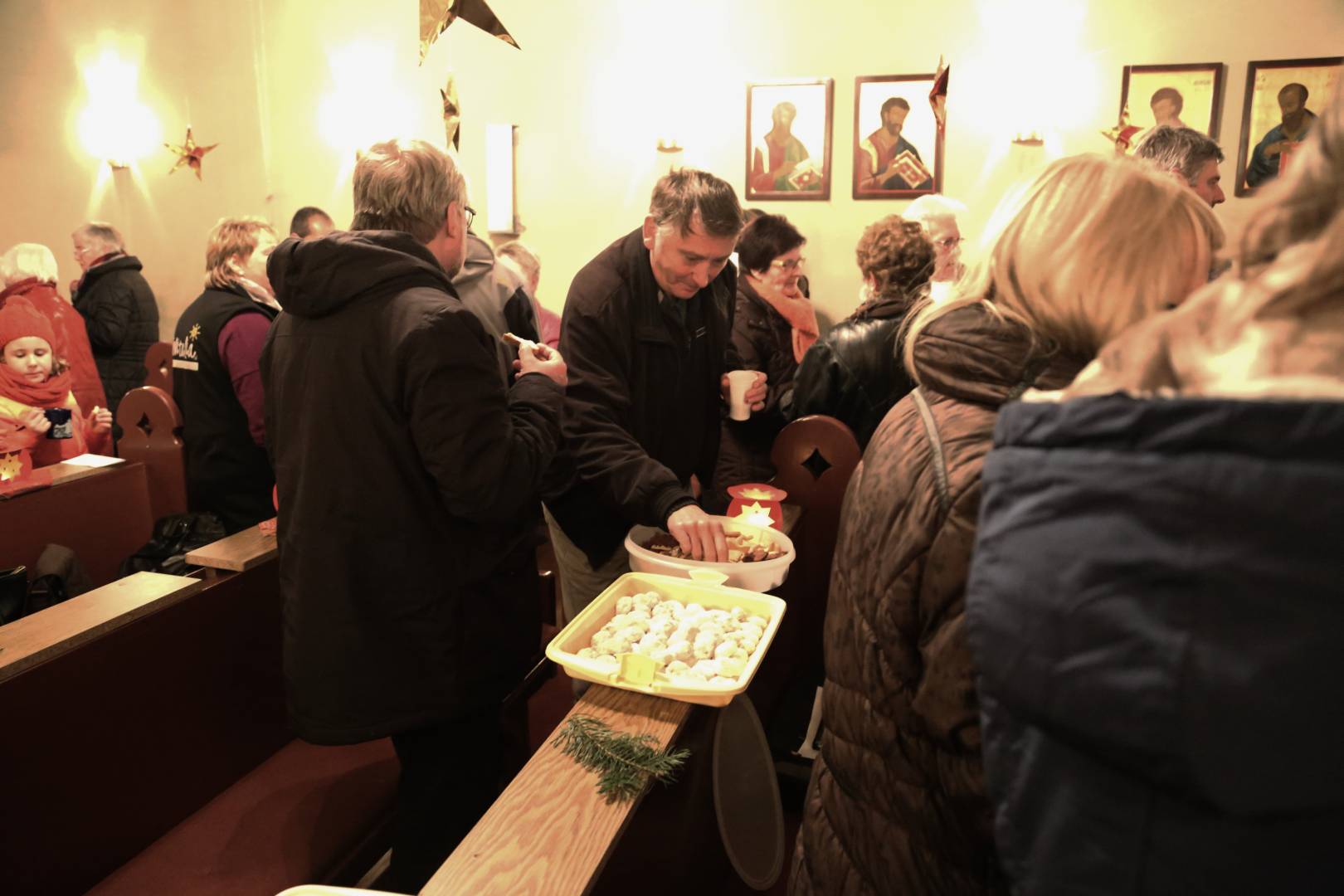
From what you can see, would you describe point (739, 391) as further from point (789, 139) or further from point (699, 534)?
point (789, 139)

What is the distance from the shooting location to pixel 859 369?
258 centimetres

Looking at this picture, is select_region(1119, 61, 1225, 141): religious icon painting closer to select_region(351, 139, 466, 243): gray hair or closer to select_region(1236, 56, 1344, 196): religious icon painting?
select_region(1236, 56, 1344, 196): religious icon painting

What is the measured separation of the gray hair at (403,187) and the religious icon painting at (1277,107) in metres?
4.26

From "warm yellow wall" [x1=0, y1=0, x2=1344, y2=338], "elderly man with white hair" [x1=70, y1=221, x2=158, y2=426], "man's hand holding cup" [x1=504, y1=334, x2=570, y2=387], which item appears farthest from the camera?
"elderly man with white hair" [x1=70, y1=221, x2=158, y2=426]

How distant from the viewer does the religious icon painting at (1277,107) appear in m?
4.17

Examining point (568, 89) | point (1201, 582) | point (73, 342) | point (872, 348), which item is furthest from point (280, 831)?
point (568, 89)

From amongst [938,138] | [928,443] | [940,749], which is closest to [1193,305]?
[928,443]

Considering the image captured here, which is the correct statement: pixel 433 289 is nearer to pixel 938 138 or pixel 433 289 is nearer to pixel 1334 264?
pixel 1334 264

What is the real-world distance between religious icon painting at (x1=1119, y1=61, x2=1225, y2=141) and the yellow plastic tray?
3.91 m

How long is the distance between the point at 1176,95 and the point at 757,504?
3.82m

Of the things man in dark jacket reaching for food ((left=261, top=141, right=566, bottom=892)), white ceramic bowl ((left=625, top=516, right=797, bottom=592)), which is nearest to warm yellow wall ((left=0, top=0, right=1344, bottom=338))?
white ceramic bowl ((left=625, top=516, right=797, bottom=592))

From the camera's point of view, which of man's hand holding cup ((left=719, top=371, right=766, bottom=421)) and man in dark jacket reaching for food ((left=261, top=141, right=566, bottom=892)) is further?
man's hand holding cup ((left=719, top=371, right=766, bottom=421))

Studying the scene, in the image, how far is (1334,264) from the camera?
493 millimetres

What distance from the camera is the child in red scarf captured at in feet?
10.9
